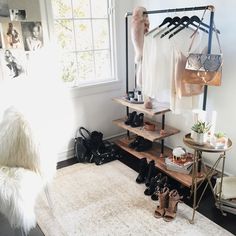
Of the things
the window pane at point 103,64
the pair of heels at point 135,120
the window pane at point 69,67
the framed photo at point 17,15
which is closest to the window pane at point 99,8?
the window pane at point 103,64

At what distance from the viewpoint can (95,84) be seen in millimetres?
2965

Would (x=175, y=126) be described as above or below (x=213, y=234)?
above

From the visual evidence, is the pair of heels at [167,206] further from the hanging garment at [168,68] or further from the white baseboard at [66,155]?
the white baseboard at [66,155]

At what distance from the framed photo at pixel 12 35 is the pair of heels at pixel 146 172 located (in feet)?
5.19

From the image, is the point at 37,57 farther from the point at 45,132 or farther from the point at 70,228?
the point at 70,228

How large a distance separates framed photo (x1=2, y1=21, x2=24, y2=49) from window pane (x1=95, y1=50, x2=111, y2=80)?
894mm

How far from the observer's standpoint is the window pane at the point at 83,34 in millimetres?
2814

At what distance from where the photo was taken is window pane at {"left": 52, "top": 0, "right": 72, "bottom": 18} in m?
2.62

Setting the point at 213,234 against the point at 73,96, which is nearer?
the point at 213,234

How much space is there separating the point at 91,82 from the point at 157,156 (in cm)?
110

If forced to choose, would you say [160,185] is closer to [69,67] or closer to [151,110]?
[151,110]

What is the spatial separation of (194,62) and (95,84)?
1.31m

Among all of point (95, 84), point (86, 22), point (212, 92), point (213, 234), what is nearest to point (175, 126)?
point (212, 92)

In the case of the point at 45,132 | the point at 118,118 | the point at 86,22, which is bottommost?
the point at 118,118
